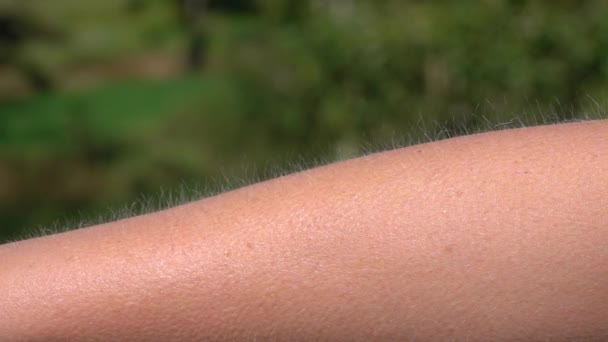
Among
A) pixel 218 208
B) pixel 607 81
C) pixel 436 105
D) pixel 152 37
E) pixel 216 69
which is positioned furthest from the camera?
pixel 152 37

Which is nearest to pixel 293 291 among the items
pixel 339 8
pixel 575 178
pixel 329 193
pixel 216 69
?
pixel 329 193

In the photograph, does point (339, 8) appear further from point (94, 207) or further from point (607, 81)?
point (94, 207)

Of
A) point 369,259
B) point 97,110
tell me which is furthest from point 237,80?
point 369,259

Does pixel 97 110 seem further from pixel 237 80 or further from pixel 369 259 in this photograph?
pixel 369 259

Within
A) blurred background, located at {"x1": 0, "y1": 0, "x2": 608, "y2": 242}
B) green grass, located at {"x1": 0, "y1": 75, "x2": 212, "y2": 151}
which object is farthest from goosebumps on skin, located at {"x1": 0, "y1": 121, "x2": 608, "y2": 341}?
green grass, located at {"x1": 0, "y1": 75, "x2": 212, "y2": 151}

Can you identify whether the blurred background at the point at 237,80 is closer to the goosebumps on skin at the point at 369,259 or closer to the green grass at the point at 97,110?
the green grass at the point at 97,110

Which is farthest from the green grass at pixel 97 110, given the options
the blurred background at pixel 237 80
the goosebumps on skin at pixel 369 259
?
the goosebumps on skin at pixel 369 259
